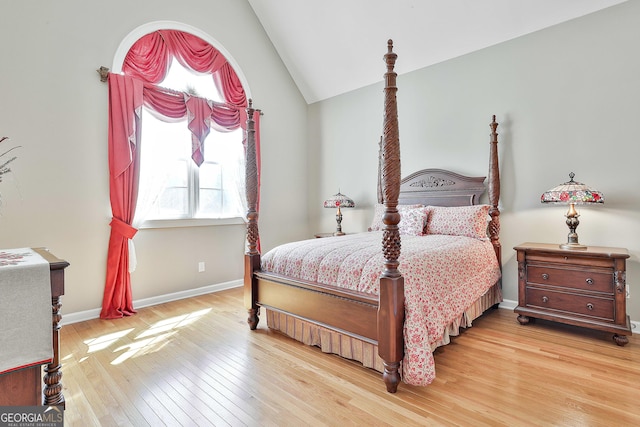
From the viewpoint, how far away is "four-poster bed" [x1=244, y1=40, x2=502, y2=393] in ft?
6.04

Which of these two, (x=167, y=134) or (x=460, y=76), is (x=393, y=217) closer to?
(x=460, y=76)

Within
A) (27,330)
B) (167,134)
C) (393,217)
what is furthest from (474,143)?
(27,330)

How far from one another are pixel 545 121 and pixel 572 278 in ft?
5.02

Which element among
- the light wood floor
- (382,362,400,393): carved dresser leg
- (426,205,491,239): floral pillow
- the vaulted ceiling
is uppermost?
the vaulted ceiling

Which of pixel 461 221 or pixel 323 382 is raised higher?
pixel 461 221

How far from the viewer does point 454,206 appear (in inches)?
144

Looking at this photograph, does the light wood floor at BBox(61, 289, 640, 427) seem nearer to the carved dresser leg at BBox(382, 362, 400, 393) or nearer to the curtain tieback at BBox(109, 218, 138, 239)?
the carved dresser leg at BBox(382, 362, 400, 393)

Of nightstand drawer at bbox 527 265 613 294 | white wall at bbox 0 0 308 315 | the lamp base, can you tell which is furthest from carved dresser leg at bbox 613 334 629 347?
white wall at bbox 0 0 308 315

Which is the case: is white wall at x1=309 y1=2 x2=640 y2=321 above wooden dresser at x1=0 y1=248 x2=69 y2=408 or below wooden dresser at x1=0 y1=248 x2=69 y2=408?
above

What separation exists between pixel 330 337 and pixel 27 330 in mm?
1667

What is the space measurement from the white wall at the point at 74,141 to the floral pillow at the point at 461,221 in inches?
106

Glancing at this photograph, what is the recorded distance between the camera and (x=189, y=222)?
384cm

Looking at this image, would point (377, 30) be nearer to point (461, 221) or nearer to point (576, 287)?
point (461, 221)

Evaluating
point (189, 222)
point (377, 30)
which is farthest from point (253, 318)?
point (377, 30)
